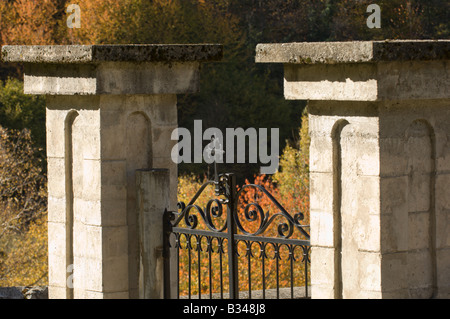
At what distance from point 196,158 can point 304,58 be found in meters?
26.8

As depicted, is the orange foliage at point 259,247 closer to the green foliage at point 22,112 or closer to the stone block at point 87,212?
the green foliage at point 22,112

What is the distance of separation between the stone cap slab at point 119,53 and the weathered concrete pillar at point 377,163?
0.87 m

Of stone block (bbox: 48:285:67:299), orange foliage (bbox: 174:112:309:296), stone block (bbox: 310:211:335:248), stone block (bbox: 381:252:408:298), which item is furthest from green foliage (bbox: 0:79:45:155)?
stone block (bbox: 381:252:408:298)

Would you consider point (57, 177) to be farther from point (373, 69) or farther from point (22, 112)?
point (22, 112)

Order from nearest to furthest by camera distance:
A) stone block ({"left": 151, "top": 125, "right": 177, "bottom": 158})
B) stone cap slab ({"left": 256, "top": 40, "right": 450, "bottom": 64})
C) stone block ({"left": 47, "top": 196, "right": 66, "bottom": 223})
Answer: stone cap slab ({"left": 256, "top": 40, "right": 450, "bottom": 64}) → stone block ({"left": 151, "top": 125, "right": 177, "bottom": 158}) → stone block ({"left": 47, "top": 196, "right": 66, "bottom": 223})

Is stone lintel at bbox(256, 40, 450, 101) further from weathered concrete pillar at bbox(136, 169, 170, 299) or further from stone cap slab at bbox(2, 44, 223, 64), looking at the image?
weathered concrete pillar at bbox(136, 169, 170, 299)

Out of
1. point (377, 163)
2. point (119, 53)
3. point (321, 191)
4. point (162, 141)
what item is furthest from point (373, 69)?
point (162, 141)

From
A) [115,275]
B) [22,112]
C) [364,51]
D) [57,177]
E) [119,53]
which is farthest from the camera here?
[22,112]

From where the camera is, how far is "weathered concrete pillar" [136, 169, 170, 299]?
5.50 meters

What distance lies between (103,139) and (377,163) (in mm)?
1853

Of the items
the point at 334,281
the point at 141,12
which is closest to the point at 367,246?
the point at 334,281

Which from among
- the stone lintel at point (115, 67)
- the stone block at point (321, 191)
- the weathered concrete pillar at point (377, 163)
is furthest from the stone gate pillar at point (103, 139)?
the stone block at point (321, 191)

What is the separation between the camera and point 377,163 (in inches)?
168

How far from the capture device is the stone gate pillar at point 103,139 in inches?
211
